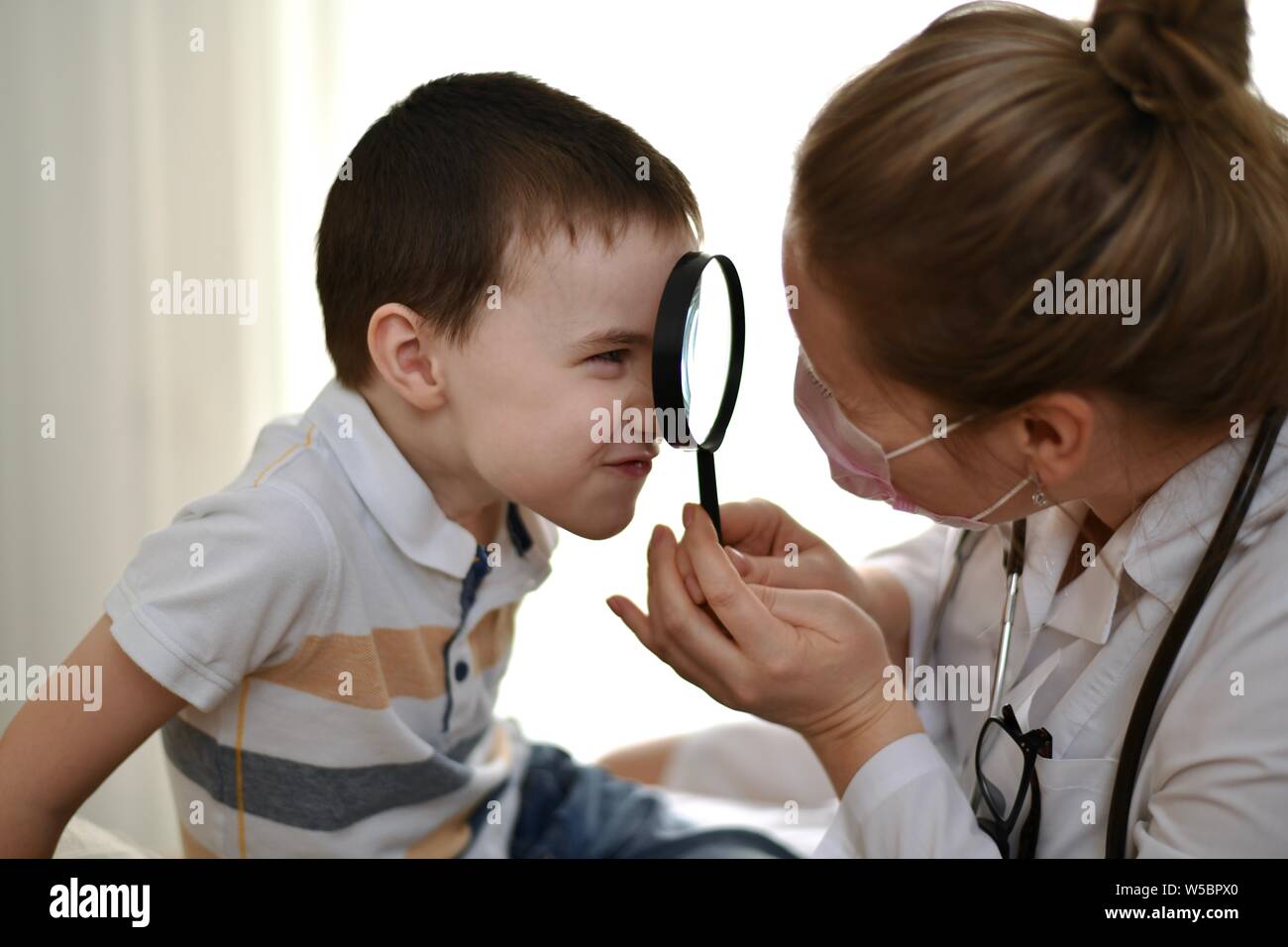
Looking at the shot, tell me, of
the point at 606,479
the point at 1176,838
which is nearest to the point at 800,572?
the point at 606,479

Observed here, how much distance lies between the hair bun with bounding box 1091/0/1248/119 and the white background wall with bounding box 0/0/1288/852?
1.55 m

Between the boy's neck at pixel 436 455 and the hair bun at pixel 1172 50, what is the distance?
2.67 feet

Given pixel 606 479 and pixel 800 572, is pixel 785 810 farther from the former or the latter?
pixel 606 479

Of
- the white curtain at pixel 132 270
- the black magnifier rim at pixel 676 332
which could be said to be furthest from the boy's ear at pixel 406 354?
the white curtain at pixel 132 270

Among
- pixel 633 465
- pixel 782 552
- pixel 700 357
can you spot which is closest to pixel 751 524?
pixel 782 552

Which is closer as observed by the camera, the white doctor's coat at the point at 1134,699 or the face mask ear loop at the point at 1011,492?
the white doctor's coat at the point at 1134,699

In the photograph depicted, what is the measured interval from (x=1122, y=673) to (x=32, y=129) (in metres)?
2.26

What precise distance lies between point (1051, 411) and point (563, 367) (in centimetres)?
52

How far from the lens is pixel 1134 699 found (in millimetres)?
1186

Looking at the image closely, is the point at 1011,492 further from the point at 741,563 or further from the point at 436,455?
the point at 436,455

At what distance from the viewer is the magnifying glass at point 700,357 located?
1164 mm

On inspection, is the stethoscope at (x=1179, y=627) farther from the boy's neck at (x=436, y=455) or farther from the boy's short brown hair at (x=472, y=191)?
the boy's neck at (x=436, y=455)

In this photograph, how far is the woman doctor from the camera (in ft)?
3.26
